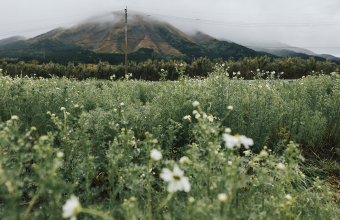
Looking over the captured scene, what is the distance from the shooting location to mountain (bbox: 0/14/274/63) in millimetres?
96125

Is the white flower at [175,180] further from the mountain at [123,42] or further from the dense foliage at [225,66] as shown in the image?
the mountain at [123,42]

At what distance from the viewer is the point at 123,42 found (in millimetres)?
138250

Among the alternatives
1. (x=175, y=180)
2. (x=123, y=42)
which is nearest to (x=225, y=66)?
(x=175, y=180)

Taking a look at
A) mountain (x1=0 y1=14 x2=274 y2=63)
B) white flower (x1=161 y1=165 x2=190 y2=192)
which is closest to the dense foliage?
white flower (x1=161 y1=165 x2=190 y2=192)

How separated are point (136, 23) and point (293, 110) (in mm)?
193144

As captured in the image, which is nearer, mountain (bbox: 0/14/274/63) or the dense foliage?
the dense foliage

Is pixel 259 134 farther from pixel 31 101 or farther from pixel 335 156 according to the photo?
pixel 31 101

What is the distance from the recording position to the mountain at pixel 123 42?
3784 inches

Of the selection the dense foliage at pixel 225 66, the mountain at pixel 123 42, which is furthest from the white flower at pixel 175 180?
the mountain at pixel 123 42

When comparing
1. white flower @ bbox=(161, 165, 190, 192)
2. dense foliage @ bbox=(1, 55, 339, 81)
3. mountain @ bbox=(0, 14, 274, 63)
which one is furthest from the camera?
mountain @ bbox=(0, 14, 274, 63)

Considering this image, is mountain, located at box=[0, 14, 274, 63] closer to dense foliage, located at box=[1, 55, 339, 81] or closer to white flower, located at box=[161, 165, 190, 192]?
dense foliage, located at box=[1, 55, 339, 81]

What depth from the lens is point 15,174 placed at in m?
0.86

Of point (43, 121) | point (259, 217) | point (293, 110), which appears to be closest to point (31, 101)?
point (43, 121)

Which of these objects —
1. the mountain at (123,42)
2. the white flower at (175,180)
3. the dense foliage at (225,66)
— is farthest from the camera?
the mountain at (123,42)
